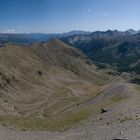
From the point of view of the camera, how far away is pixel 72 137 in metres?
32.7

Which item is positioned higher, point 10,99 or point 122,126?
point 122,126

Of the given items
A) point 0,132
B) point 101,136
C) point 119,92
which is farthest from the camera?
point 119,92

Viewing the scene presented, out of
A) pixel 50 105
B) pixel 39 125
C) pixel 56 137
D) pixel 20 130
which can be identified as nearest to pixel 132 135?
pixel 56 137

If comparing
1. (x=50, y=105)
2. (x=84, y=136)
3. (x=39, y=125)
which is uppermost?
(x=84, y=136)

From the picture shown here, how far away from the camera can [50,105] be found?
640 ft

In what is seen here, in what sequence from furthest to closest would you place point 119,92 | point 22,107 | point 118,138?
point 22,107, point 119,92, point 118,138

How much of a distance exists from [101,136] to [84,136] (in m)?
2.27

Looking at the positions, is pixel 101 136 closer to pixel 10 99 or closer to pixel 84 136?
pixel 84 136

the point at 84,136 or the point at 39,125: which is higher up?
the point at 84,136

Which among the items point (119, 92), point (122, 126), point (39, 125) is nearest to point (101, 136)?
point (122, 126)

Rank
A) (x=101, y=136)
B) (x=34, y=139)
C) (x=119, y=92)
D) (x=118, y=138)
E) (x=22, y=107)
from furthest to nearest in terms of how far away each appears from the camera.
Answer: (x=22, y=107)
(x=119, y=92)
(x=34, y=139)
(x=101, y=136)
(x=118, y=138)

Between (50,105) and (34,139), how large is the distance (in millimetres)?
163337

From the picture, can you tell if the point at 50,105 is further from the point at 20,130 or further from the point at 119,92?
the point at 20,130

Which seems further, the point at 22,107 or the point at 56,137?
the point at 22,107
